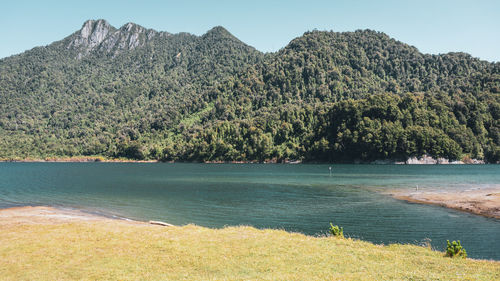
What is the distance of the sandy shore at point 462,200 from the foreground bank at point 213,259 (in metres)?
30.3

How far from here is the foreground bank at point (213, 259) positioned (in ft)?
59.6

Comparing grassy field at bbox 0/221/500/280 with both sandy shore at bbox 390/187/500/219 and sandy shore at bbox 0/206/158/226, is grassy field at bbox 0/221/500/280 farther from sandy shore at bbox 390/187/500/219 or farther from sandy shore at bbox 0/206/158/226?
sandy shore at bbox 390/187/500/219

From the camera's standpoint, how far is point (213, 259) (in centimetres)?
2091

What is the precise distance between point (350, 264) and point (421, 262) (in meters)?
4.67

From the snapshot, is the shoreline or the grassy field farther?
the shoreline

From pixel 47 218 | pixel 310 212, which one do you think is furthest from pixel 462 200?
pixel 47 218

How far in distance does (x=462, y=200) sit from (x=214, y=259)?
5227 centimetres

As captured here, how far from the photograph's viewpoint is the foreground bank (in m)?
18.2

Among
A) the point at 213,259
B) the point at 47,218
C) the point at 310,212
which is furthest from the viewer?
the point at 310,212

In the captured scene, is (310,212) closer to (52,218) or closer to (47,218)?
(52,218)

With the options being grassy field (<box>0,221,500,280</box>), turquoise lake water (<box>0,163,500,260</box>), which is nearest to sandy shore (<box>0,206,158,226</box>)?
turquoise lake water (<box>0,163,500,260</box>)

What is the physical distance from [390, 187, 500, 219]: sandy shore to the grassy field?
30.4m

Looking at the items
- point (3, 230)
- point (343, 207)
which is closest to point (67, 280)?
point (3, 230)

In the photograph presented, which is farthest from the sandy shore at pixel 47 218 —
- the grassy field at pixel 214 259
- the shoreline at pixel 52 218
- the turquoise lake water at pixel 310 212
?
the grassy field at pixel 214 259
